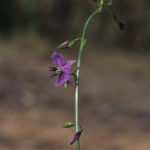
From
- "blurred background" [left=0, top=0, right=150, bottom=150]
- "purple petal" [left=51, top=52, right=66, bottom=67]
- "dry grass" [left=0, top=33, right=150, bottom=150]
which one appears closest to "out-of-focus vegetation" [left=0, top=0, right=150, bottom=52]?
"blurred background" [left=0, top=0, right=150, bottom=150]

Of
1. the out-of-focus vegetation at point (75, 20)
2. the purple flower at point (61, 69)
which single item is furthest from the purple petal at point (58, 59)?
the out-of-focus vegetation at point (75, 20)

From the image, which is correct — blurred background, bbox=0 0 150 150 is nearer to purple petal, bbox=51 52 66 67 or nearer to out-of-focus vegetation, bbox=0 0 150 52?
out-of-focus vegetation, bbox=0 0 150 52

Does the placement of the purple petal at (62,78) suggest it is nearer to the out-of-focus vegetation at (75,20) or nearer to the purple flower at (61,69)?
the purple flower at (61,69)

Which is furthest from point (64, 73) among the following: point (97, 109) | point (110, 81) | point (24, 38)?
point (24, 38)

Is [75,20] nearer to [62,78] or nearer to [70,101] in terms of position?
[70,101]

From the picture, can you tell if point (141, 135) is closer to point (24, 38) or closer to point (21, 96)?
point (21, 96)

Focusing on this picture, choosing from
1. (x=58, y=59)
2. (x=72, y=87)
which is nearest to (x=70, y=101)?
(x=72, y=87)
